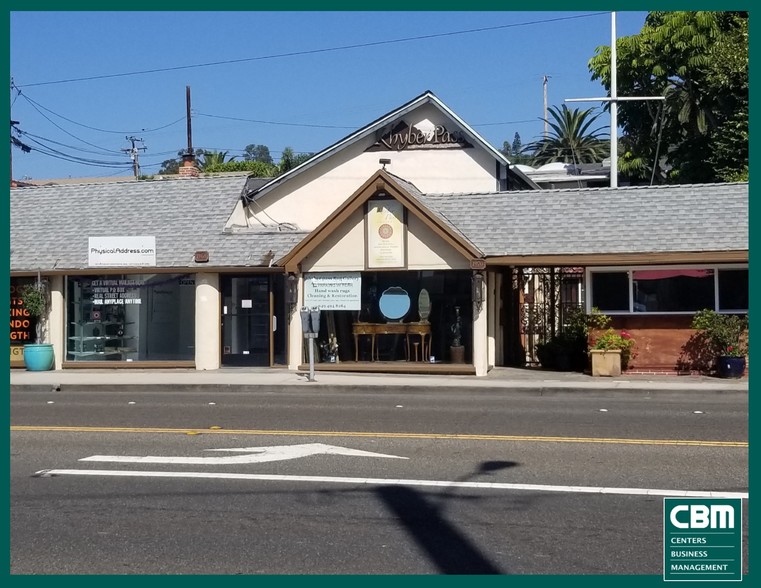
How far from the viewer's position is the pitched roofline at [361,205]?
21719mm

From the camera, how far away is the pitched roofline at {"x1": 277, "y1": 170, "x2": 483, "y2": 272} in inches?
855

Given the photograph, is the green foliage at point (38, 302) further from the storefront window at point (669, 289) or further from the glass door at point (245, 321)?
the storefront window at point (669, 289)

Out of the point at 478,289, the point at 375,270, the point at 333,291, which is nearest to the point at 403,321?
the point at 375,270

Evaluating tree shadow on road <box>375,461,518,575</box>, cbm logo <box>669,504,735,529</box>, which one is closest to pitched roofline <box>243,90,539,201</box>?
tree shadow on road <box>375,461,518,575</box>

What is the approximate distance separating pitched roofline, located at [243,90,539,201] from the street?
1443cm

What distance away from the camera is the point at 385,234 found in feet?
74.0

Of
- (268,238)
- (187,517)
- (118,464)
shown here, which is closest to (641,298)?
(268,238)

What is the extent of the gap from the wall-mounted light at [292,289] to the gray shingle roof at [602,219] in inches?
144

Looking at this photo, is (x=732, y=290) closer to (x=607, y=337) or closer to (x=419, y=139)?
(x=607, y=337)

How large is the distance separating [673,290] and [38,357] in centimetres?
1542

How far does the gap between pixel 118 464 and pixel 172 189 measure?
1746cm

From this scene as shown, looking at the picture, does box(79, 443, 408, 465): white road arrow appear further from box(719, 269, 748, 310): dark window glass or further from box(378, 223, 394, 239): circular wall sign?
box(719, 269, 748, 310): dark window glass

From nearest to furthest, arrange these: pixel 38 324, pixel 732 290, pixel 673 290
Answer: pixel 732 290 < pixel 673 290 < pixel 38 324

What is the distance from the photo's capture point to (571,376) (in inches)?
843
